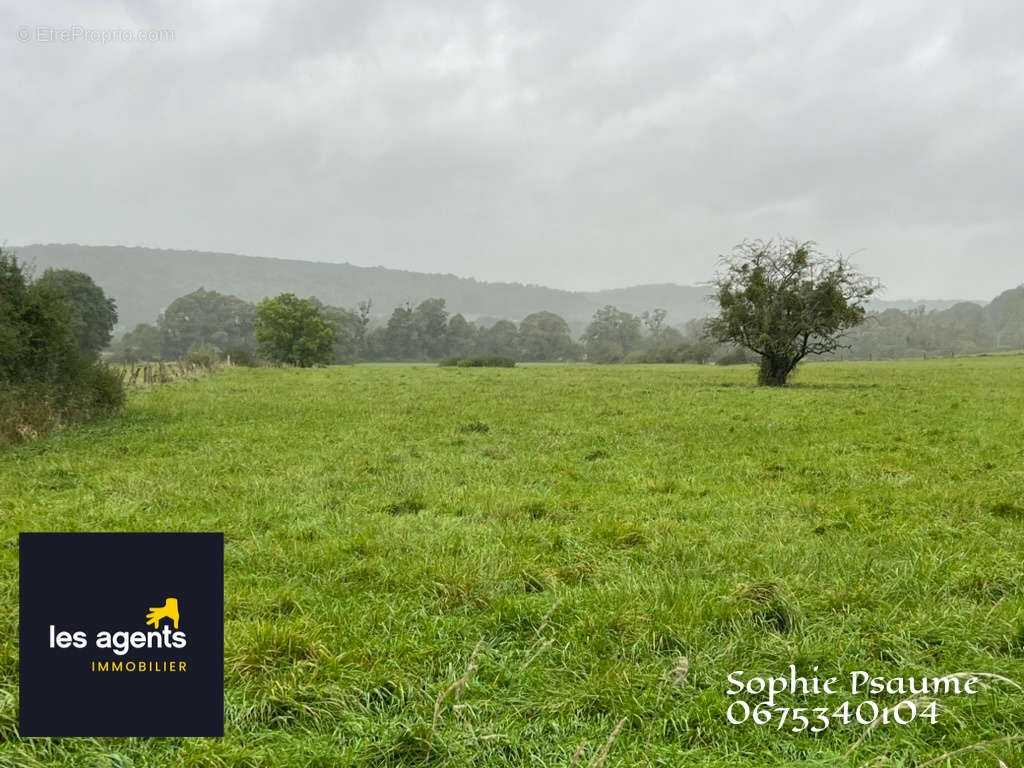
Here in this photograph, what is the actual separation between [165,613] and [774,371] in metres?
32.0

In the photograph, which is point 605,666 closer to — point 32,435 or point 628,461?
point 628,461

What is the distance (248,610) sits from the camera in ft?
17.6

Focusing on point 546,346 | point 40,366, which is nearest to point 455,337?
point 546,346

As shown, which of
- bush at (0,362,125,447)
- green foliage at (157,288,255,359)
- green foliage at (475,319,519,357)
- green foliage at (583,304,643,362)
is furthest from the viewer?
green foliage at (583,304,643,362)

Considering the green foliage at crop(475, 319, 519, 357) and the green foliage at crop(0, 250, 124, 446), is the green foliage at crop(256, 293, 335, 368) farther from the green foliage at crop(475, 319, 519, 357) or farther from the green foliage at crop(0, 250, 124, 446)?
the green foliage at crop(475, 319, 519, 357)

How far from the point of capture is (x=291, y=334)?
69.0 m

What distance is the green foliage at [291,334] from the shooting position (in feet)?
226

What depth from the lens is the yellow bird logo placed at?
3965 millimetres

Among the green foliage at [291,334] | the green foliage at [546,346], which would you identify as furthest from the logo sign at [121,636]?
the green foliage at [546,346]

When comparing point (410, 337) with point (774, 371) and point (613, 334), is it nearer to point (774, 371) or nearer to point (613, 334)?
point (613, 334)

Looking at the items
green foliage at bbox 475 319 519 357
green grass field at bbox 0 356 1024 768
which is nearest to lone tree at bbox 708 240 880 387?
green grass field at bbox 0 356 1024 768

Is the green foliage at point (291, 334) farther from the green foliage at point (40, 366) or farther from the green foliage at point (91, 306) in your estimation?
the green foliage at point (40, 366)

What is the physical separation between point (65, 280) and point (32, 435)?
3154 inches

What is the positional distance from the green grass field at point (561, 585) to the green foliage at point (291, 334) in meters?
57.4
